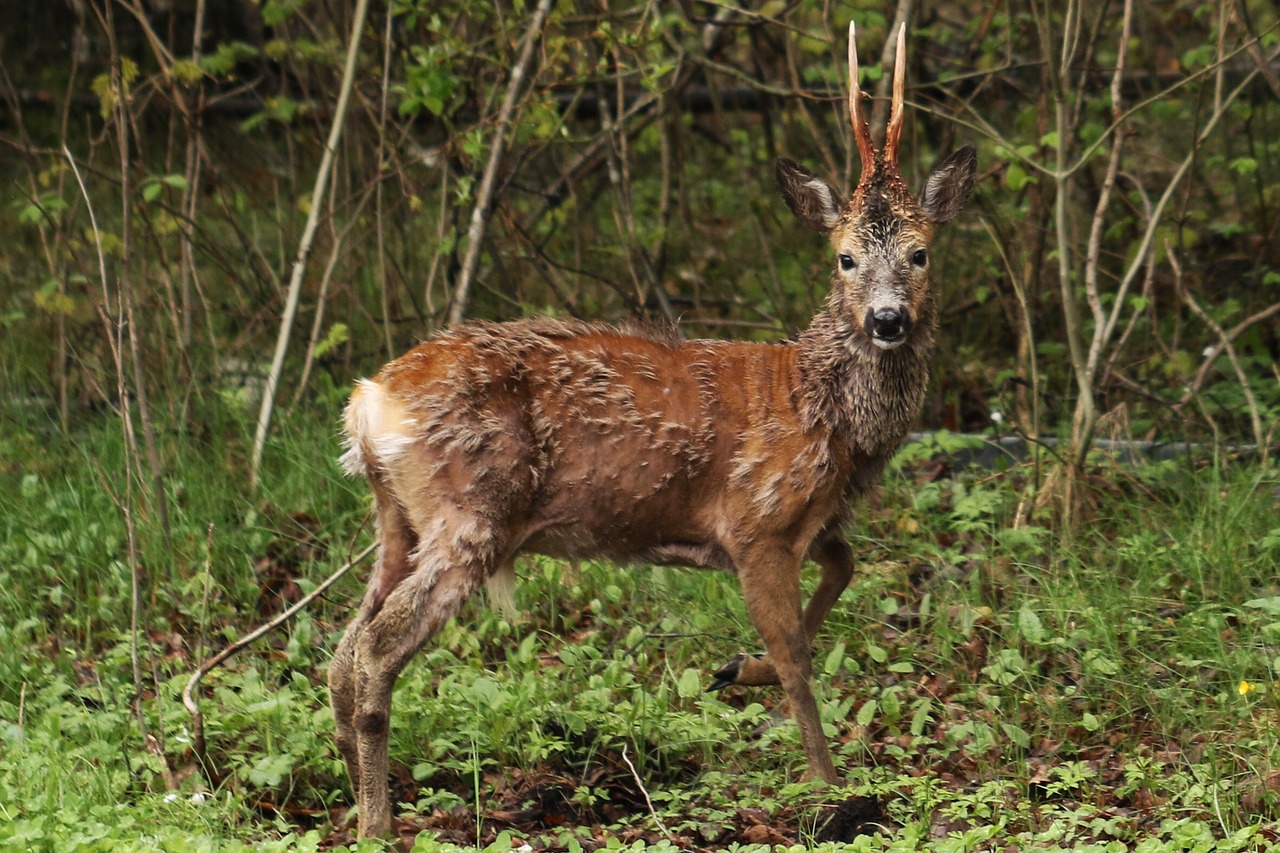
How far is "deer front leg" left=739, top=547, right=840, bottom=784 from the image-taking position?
15.7 ft

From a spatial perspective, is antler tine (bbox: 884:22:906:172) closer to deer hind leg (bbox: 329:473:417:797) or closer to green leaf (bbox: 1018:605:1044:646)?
green leaf (bbox: 1018:605:1044:646)

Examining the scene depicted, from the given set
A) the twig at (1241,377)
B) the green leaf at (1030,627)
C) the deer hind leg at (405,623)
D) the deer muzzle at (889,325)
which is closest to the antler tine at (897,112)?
the deer muzzle at (889,325)

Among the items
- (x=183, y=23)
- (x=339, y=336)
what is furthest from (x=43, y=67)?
(x=339, y=336)

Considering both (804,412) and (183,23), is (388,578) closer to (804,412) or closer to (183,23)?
(804,412)

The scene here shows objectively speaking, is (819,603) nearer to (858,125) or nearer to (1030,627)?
(1030,627)

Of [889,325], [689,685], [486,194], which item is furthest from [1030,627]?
[486,194]

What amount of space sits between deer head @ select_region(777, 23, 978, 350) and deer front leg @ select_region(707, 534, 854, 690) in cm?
70

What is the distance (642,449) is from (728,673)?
2.77 ft

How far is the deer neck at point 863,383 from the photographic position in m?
4.93

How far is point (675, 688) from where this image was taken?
5.43 meters

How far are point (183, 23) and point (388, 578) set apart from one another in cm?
768

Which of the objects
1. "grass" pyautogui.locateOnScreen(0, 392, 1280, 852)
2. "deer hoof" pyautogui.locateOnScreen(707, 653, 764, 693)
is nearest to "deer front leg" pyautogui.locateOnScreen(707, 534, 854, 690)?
"deer hoof" pyautogui.locateOnScreen(707, 653, 764, 693)

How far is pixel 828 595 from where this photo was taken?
17.0ft

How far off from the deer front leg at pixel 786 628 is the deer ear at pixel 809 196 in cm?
111
